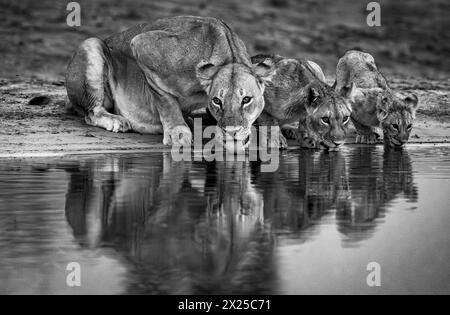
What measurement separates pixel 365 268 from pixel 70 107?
865cm

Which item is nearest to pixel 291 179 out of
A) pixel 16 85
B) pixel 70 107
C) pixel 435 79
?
pixel 70 107

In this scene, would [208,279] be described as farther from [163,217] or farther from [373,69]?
[373,69]

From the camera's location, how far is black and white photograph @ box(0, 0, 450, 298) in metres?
5.92

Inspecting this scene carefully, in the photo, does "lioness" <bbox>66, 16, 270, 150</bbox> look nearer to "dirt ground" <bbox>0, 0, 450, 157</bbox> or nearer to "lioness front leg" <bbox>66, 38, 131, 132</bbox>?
"lioness front leg" <bbox>66, 38, 131, 132</bbox>

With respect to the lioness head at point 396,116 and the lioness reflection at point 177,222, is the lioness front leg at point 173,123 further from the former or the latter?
the lioness head at point 396,116

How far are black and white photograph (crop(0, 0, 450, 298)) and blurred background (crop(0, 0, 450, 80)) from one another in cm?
10

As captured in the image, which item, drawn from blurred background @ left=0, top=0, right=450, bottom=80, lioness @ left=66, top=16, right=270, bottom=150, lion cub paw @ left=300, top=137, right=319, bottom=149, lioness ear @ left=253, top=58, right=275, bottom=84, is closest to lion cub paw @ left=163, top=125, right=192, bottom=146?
lioness @ left=66, top=16, right=270, bottom=150

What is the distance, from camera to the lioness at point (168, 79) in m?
11.3

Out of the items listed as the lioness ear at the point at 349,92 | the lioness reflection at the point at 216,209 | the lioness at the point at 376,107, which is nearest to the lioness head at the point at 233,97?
the lioness reflection at the point at 216,209

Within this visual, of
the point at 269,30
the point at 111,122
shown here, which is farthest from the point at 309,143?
the point at 269,30

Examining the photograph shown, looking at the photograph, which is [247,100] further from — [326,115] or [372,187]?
[372,187]

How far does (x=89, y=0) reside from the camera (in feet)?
76.0

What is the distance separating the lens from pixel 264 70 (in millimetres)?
12023

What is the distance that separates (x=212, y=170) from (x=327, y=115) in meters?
1.99
